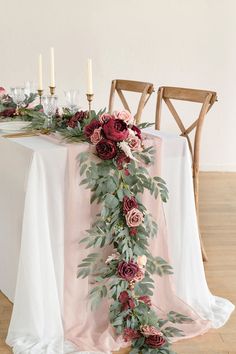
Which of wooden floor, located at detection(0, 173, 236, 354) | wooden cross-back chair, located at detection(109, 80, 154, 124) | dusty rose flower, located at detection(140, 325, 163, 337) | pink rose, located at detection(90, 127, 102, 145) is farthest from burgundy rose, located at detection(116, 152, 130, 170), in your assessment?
wooden cross-back chair, located at detection(109, 80, 154, 124)

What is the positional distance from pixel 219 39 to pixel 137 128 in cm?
311

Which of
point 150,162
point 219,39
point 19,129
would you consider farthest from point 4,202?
point 219,39

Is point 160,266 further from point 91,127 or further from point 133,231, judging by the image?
point 91,127

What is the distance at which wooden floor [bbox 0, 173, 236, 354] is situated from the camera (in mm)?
2258

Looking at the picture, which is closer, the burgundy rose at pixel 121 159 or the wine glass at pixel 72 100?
the burgundy rose at pixel 121 159

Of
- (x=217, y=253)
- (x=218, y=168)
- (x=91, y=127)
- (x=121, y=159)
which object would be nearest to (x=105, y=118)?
(x=91, y=127)

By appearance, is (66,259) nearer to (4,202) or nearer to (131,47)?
(4,202)

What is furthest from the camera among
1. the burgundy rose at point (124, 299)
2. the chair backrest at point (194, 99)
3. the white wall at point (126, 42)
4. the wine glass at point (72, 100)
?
the white wall at point (126, 42)

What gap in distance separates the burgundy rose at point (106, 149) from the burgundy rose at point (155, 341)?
0.72 m

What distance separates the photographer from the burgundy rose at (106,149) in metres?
2.12

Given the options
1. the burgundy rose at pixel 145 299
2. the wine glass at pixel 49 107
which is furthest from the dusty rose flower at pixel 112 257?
the wine glass at pixel 49 107

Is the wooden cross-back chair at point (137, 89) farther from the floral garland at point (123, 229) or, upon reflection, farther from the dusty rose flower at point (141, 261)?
the dusty rose flower at point (141, 261)

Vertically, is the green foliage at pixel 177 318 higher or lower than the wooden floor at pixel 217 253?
higher

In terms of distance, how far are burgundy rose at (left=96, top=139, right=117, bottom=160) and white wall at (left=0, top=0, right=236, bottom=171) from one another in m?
2.90
